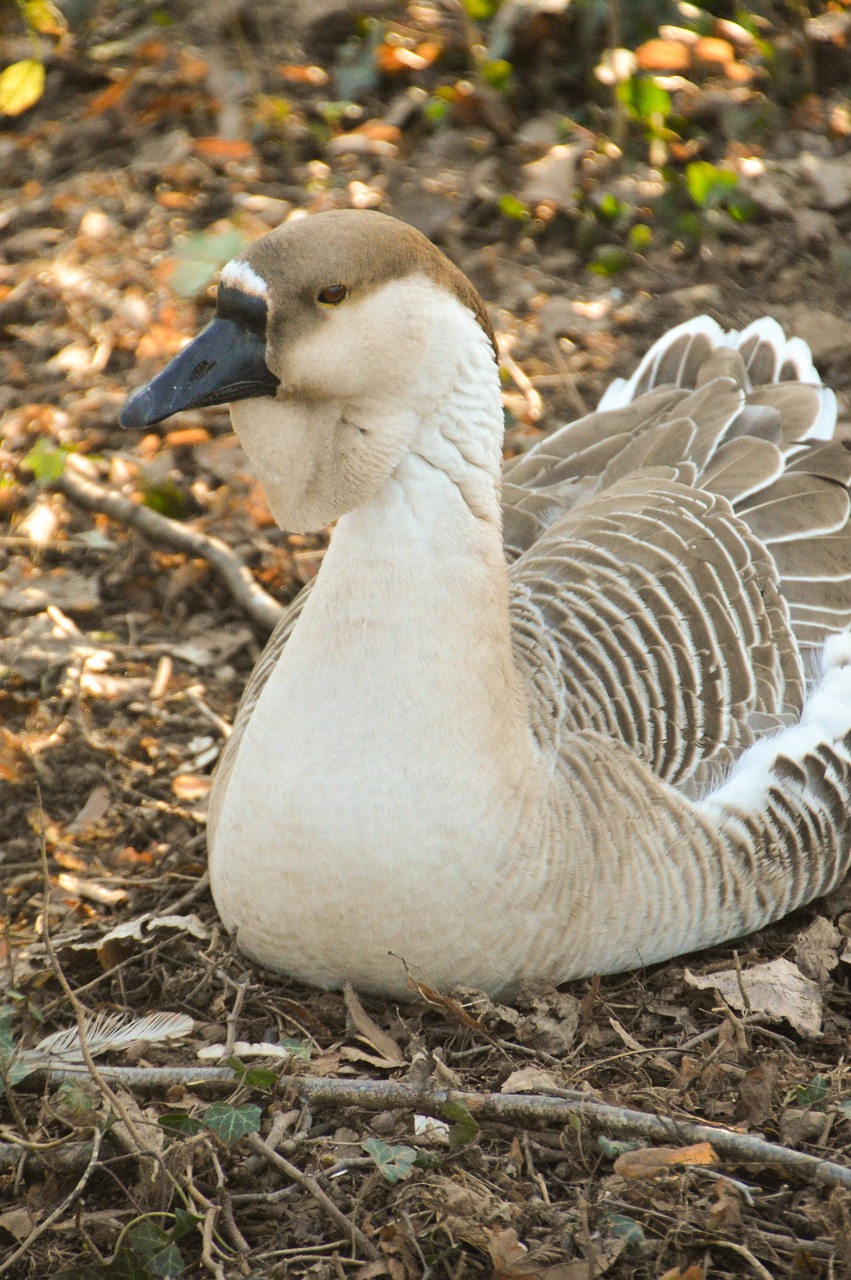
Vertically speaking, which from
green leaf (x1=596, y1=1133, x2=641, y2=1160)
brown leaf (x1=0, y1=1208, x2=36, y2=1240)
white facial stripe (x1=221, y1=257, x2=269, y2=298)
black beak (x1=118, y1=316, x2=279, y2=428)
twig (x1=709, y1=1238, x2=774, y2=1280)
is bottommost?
brown leaf (x1=0, y1=1208, x2=36, y2=1240)

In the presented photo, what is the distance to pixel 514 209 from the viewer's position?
7.43 m

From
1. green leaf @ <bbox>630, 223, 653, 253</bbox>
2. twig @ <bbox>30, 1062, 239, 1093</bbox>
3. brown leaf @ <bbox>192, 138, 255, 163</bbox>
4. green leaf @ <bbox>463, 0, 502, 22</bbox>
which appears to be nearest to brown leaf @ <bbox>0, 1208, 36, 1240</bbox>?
twig @ <bbox>30, 1062, 239, 1093</bbox>

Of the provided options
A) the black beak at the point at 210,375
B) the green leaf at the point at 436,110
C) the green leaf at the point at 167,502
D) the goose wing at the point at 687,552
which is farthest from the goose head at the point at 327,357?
the green leaf at the point at 436,110

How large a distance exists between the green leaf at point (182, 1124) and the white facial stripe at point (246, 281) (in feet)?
5.93

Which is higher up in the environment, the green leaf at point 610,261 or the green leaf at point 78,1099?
the green leaf at point 610,261

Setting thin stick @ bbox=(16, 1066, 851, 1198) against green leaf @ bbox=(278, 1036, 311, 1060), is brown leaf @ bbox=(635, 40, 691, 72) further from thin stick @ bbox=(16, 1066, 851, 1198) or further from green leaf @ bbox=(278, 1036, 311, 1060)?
thin stick @ bbox=(16, 1066, 851, 1198)

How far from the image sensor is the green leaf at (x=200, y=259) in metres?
6.30

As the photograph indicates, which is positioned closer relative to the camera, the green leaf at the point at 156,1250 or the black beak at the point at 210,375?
the green leaf at the point at 156,1250

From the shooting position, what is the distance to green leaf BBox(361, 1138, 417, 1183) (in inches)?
118

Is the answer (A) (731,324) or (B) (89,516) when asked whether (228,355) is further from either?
(A) (731,324)

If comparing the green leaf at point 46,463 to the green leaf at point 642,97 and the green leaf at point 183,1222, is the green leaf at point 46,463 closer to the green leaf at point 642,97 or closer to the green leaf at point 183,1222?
the green leaf at point 642,97

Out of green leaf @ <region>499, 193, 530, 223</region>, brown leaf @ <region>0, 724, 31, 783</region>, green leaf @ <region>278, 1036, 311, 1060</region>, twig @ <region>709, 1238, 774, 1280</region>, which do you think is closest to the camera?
twig @ <region>709, 1238, 774, 1280</region>

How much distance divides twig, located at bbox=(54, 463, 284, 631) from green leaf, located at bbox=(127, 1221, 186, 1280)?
2886 millimetres

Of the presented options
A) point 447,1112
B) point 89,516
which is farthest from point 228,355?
point 89,516
